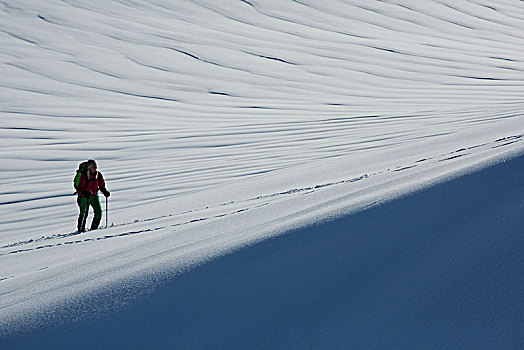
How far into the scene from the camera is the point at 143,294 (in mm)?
3354

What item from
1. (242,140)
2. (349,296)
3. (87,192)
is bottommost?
(349,296)

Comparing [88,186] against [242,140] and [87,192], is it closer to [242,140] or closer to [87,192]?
[87,192]

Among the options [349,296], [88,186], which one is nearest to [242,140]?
[88,186]

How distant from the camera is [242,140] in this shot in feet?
44.2

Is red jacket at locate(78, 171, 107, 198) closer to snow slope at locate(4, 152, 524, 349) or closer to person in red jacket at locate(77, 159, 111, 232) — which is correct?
person in red jacket at locate(77, 159, 111, 232)

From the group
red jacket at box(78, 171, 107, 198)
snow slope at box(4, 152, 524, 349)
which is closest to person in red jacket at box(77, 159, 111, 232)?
red jacket at box(78, 171, 107, 198)

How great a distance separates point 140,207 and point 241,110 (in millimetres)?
8117

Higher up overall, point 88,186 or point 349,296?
point 88,186

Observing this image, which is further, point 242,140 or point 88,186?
point 242,140

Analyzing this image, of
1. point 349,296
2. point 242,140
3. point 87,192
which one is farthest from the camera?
point 242,140

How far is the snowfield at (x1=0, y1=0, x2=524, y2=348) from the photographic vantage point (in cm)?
342

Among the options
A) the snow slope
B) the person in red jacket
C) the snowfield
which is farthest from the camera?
the person in red jacket

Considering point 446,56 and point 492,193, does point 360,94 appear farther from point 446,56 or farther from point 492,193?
point 492,193

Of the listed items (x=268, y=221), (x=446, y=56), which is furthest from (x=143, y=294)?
(x=446, y=56)
